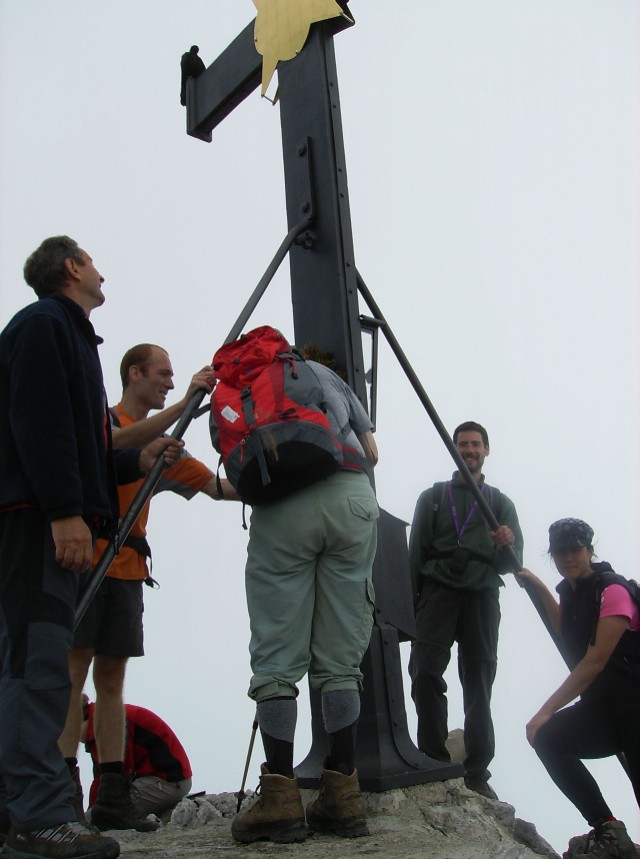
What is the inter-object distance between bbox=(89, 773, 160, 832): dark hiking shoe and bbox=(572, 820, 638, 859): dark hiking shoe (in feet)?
5.25

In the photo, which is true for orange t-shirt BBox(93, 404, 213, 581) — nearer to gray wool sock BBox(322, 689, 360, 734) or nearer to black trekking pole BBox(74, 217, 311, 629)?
black trekking pole BBox(74, 217, 311, 629)

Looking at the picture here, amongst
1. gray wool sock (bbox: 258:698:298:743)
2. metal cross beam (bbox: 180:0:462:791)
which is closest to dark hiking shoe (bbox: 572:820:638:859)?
metal cross beam (bbox: 180:0:462:791)

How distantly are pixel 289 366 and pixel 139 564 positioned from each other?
1.16 metres

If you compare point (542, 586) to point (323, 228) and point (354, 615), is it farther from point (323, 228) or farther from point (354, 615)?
point (323, 228)

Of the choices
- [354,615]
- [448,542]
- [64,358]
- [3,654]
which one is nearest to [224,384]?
[64,358]

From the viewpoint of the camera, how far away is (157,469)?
2986 millimetres

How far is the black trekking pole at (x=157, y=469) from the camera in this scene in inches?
104

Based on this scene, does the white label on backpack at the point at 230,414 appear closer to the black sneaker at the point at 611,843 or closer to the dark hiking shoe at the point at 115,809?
the dark hiking shoe at the point at 115,809

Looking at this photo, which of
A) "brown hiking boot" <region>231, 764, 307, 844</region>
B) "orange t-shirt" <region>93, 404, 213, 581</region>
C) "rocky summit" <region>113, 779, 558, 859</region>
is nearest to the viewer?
"rocky summit" <region>113, 779, 558, 859</region>

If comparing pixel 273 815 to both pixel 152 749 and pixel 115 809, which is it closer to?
pixel 115 809

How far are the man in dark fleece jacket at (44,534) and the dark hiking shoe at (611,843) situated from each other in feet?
6.16

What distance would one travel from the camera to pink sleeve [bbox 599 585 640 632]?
354 centimetres

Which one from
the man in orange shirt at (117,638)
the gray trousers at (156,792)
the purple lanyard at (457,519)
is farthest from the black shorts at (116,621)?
the purple lanyard at (457,519)

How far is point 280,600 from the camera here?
271 cm
